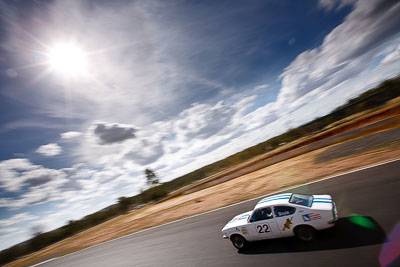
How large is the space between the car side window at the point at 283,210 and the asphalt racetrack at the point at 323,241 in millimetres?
1177

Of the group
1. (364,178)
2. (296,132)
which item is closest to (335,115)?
(296,132)

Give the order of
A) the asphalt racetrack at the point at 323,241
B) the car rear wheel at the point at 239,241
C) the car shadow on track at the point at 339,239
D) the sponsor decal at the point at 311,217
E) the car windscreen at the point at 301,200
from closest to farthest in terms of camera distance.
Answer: the asphalt racetrack at the point at 323,241 < the car shadow on track at the point at 339,239 < the sponsor decal at the point at 311,217 < the car windscreen at the point at 301,200 < the car rear wheel at the point at 239,241

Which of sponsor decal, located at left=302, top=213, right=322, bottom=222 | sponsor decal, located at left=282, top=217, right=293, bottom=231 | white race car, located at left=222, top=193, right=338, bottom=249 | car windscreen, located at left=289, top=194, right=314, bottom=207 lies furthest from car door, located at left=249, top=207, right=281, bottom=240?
sponsor decal, located at left=302, top=213, right=322, bottom=222

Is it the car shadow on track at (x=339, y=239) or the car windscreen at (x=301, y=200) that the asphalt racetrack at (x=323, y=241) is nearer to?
the car shadow on track at (x=339, y=239)

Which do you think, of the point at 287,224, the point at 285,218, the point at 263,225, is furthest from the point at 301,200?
the point at 263,225

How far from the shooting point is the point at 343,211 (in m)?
8.88

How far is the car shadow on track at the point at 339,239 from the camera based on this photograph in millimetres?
6514

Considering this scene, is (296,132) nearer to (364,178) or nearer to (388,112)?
(388,112)

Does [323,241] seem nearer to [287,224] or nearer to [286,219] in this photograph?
[287,224]

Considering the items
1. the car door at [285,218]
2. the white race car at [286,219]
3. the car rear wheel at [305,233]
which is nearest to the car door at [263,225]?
the white race car at [286,219]

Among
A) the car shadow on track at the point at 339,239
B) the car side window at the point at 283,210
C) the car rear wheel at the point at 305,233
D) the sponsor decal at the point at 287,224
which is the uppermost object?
the car side window at the point at 283,210

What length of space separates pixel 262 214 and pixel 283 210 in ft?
2.89

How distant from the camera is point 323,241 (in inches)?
276

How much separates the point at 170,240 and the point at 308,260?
9.55 metres
